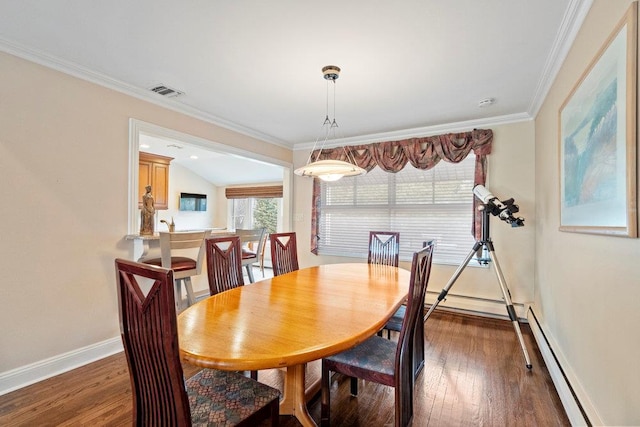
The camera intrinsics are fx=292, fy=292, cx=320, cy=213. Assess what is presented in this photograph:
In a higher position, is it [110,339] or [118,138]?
[118,138]

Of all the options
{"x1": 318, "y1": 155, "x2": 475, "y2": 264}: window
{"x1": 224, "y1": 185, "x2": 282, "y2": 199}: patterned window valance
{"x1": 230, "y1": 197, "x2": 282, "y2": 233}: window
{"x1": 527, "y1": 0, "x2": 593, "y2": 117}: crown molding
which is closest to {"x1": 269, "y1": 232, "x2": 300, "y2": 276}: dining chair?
{"x1": 318, "y1": 155, "x2": 475, "y2": 264}: window

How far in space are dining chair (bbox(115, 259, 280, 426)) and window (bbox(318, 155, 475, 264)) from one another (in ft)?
9.91

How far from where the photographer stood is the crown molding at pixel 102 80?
1993mm

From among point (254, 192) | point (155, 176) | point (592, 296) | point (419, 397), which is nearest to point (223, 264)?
point (419, 397)

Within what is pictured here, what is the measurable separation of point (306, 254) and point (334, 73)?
116 inches

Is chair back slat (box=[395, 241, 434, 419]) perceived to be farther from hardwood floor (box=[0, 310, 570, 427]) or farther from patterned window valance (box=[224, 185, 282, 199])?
patterned window valance (box=[224, 185, 282, 199])

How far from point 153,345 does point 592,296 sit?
77.8 inches

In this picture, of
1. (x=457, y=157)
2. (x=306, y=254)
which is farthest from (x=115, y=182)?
(x=457, y=157)

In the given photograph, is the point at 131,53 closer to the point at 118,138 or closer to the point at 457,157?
the point at 118,138

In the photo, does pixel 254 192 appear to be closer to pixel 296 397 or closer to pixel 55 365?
pixel 55 365

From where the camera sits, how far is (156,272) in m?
0.88

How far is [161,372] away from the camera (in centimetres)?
94

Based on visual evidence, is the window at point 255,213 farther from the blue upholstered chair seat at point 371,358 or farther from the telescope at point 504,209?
the blue upholstered chair seat at point 371,358

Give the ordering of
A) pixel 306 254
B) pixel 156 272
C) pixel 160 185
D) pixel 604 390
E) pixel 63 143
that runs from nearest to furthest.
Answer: pixel 156 272
pixel 604 390
pixel 63 143
pixel 306 254
pixel 160 185
